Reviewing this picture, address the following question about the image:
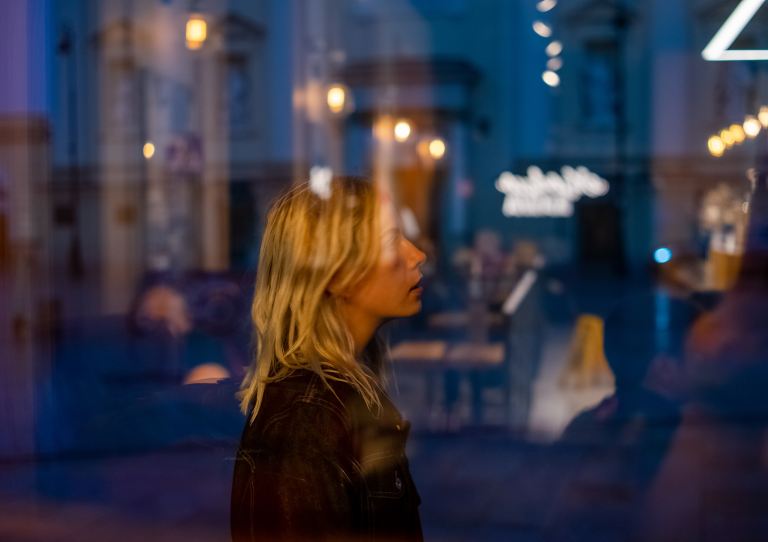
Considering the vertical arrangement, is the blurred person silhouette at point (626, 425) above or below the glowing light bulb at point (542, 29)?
below

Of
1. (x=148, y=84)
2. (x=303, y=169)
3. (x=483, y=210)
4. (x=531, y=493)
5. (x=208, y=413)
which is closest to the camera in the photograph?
(x=208, y=413)

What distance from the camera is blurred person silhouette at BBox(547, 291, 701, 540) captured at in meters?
3.26

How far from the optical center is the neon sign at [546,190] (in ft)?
33.5

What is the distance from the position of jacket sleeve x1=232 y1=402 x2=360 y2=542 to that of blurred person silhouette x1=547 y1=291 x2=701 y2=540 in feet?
6.18

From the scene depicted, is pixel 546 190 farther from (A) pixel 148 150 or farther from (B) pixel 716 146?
(A) pixel 148 150

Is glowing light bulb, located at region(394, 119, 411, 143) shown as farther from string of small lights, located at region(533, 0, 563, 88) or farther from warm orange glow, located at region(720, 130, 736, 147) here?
warm orange glow, located at region(720, 130, 736, 147)

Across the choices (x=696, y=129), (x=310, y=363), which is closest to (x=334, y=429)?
(x=310, y=363)

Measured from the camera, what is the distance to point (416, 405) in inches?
263

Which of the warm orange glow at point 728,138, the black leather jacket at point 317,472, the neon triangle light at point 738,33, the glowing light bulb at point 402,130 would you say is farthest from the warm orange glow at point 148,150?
the black leather jacket at point 317,472

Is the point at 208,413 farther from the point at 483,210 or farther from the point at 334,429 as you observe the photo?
the point at 483,210

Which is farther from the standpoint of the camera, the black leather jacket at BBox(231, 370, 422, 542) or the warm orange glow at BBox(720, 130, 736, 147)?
the warm orange glow at BBox(720, 130, 736, 147)

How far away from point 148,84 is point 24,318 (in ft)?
15.4

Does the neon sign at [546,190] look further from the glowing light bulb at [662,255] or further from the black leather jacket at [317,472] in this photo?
the black leather jacket at [317,472]

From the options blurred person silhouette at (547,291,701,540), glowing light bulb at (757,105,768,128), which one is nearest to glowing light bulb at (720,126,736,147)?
glowing light bulb at (757,105,768,128)
